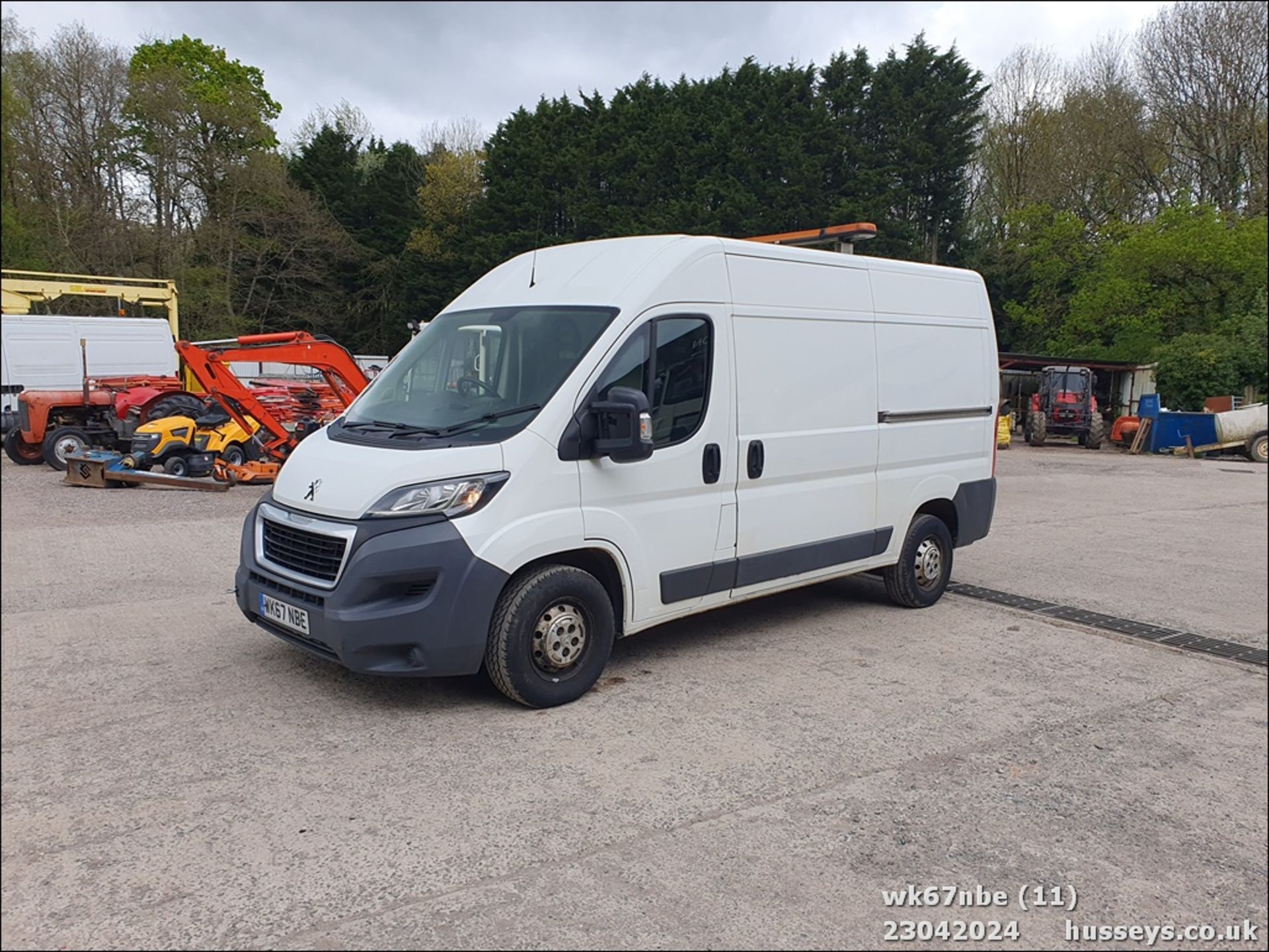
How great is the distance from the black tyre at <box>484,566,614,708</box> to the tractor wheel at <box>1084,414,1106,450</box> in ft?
87.9

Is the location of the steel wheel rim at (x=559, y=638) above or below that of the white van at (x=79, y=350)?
below

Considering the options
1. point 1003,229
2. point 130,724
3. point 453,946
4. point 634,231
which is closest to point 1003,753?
point 453,946

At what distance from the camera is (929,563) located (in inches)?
290

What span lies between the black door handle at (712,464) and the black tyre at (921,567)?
223cm

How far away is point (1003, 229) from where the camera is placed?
38.5 m

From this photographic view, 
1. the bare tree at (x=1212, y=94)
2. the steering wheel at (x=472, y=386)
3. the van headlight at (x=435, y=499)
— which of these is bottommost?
the van headlight at (x=435, y=499)

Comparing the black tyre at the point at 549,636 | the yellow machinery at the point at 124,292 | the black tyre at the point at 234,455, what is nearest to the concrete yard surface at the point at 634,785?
the black tyre at the point at 549,636

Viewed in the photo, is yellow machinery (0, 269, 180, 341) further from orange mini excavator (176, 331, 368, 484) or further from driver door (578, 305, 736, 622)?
driver door (578, 305, 736, 622)

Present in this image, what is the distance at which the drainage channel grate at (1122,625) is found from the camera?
623 centimetres

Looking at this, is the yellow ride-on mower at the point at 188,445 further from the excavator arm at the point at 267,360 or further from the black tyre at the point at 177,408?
the black tyre at the point at 177,408

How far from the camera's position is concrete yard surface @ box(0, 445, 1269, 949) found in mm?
2971

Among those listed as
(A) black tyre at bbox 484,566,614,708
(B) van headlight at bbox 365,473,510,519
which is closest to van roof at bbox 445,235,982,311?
(B) van headlight at bbox 365,473,510,519

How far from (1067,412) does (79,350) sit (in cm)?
2610

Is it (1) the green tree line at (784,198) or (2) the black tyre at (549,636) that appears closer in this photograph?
(2) the black tyre at (549,636)
